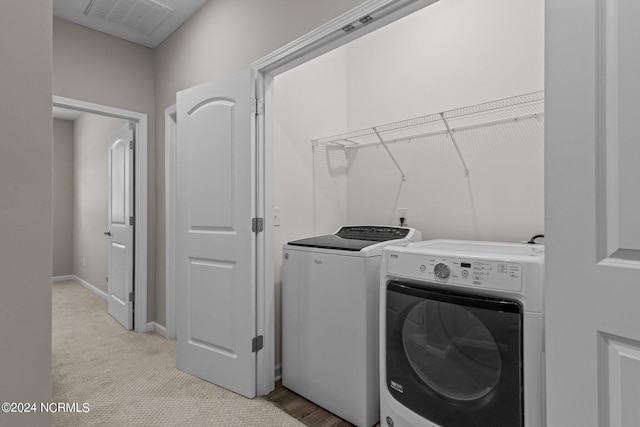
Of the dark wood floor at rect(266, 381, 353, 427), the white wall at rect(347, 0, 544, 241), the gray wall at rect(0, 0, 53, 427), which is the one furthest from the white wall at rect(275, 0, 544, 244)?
the gray wall at rect(0, 0, 53, 427)

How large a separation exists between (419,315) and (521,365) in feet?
1.34

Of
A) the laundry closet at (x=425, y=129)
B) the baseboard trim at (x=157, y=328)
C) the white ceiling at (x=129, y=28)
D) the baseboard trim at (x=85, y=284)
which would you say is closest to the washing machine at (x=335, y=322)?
the laundry closet at (x=425, y=129)

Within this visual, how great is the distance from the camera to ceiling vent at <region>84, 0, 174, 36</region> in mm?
2590

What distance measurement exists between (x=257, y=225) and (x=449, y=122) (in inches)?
55.8

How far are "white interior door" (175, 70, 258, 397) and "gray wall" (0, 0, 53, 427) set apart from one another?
1.20 m

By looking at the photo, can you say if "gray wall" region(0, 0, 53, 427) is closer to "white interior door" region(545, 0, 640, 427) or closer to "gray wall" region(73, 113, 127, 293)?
"white interior door" region(545, 0, 640, 427)

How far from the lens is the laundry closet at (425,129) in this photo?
6.48 ft

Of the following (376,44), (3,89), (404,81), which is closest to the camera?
(3,89)

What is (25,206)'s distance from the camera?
0.89 m

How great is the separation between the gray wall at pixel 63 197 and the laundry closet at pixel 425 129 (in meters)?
5.00

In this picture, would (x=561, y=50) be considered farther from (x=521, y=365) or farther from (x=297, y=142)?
(x=297, y=142)

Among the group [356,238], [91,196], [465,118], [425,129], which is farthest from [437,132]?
[91,196]

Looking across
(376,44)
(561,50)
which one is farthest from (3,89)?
(376,44)

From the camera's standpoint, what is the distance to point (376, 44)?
8.86 feet
